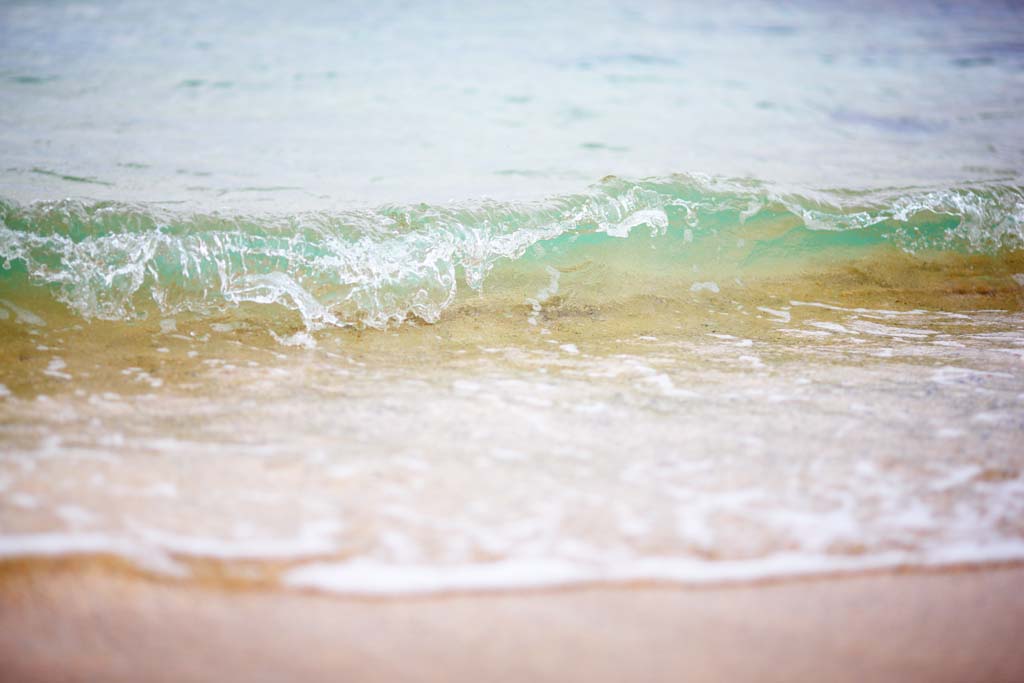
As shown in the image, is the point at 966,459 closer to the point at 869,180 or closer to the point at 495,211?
the point at 495,211

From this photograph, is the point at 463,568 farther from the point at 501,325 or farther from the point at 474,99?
the point at 474,99

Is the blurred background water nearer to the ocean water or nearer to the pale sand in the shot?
the ocean water

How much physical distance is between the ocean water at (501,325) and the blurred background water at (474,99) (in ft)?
0.17

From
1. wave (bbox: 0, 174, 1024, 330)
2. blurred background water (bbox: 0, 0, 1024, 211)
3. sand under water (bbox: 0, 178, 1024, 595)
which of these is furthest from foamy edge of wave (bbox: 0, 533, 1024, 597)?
blurred background water (bbox: 0, 0, 1024, 211)

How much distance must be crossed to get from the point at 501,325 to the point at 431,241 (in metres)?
0.66

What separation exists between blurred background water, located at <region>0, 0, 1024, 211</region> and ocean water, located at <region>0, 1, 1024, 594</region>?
5 centimetres

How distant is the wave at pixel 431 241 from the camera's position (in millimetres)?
3115

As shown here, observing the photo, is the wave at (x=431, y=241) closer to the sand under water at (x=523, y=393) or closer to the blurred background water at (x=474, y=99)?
the sand under water at (x=523, y=393)

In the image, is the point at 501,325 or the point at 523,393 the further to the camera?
the point at 501,325

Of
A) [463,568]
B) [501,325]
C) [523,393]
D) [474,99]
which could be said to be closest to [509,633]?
[463,568]

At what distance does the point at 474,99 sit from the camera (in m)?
6.47

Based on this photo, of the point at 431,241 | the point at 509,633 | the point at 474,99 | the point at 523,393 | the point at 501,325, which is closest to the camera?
the point at 509,633

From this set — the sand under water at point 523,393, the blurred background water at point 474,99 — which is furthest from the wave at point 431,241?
the blurred background water at point 474,99

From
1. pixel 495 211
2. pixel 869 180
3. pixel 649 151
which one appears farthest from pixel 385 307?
pixel 869 180
